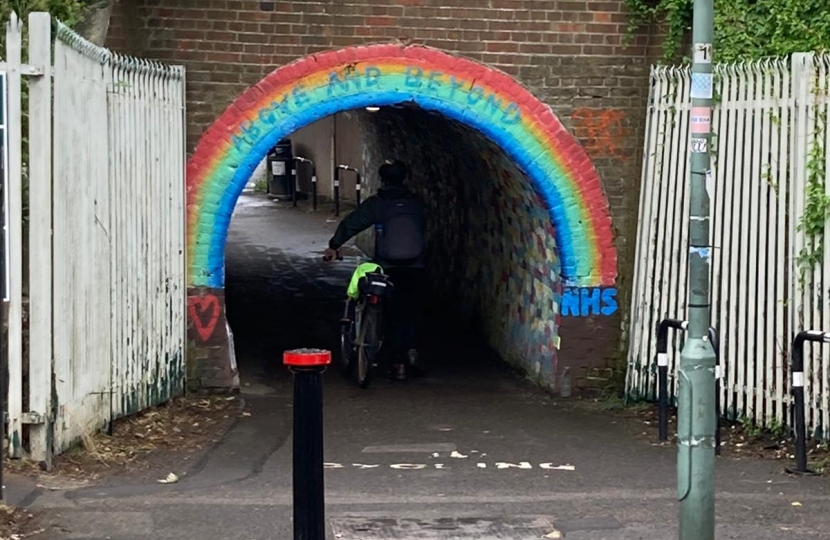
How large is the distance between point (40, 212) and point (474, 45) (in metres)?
4.10

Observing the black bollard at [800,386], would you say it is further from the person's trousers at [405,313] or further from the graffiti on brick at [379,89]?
the person's trousers at [405,313]

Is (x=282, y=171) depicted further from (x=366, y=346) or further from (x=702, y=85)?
(x=702, y=85)

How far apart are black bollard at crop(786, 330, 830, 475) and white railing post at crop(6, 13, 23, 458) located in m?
4.14

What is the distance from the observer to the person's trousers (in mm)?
11125

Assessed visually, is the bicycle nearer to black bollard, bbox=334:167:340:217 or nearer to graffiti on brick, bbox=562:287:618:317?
graffiti on brick, bbox=562:287:618:317

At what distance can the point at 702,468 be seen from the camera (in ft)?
19.0

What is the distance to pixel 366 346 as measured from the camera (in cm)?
1071

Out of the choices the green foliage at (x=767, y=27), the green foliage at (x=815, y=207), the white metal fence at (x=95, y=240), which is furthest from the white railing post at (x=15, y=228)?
Answer: the green foliage at (x=767, y=27)

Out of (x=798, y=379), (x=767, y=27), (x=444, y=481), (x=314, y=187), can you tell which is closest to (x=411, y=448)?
(x=444, y=481)

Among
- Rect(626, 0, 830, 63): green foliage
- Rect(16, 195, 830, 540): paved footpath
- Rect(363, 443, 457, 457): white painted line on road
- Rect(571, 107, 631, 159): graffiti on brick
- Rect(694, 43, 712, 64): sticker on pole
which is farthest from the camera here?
Rect(571, 107, 631, 159): graffiti on brick

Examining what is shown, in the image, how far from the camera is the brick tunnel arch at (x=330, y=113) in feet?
31.7

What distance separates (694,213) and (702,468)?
1.10 m

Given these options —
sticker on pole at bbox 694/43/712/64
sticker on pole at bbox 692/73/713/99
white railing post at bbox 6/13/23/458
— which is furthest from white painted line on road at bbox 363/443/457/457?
sticker on pole at bbox 694/43/712/64

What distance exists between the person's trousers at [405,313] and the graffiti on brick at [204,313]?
180 centimetres
